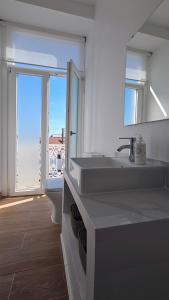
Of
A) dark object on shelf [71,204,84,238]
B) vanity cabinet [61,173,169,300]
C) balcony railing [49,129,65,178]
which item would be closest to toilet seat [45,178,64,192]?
dark object on shelf [71,204,84,238]

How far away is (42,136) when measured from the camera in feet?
10.1

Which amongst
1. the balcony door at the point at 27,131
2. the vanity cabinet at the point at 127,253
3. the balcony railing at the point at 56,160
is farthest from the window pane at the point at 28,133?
the vanity cabinet at the point at 127,253

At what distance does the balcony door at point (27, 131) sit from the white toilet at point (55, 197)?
3.26ft

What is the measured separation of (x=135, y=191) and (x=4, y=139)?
2457mm

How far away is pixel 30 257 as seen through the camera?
155cm

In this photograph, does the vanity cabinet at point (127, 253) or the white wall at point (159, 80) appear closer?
the vanity cabinet at point (127, 253)

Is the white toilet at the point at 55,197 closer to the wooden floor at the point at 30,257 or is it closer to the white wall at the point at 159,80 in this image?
the wooden floor at the point at 30,257

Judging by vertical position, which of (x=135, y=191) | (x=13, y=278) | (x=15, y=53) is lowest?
(x=13, y=278)

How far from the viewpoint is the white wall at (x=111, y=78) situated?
1240 mm

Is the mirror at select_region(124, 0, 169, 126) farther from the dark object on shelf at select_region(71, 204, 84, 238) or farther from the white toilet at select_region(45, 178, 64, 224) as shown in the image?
the white toilet at select_region(45, 178, 64, 224)

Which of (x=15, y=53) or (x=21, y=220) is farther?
(x=15, y=53)

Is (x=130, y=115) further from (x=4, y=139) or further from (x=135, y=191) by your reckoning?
(x=4, y=139)

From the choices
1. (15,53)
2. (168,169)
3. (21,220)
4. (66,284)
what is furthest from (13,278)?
(15,53)

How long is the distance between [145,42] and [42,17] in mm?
2000
